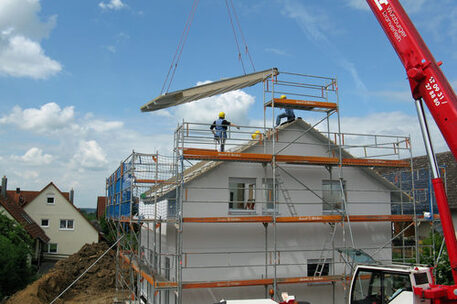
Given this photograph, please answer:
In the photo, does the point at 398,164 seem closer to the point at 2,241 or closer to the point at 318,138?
the point at 318,138

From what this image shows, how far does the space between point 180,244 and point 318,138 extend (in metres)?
6.59

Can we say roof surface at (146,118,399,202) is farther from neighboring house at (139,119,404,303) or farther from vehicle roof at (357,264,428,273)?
vehicle roof at (357,264,428,273)

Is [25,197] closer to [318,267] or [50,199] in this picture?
[50,199]

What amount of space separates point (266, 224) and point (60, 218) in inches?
1392

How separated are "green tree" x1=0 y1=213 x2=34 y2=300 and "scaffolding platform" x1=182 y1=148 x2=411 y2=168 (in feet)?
45.9

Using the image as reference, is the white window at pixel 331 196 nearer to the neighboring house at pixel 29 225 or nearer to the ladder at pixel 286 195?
the ladder at pixel 286 195

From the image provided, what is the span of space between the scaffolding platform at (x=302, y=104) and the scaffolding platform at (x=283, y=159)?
1933 millimetres

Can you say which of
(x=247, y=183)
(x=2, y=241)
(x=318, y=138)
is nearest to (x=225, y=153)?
(x=247, y=183)

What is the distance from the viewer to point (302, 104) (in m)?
15.7

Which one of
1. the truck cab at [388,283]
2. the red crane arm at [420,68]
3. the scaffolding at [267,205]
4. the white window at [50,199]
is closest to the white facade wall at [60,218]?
the white window at [50,199]

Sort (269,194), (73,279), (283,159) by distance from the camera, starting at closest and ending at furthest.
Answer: (283,159) < (269,194) < (73,279)

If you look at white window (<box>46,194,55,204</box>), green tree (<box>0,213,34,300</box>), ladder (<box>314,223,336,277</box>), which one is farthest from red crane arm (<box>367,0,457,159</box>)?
white window (<box>46,194,55,204</box>)

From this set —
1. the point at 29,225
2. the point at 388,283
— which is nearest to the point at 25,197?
the point at 29,225

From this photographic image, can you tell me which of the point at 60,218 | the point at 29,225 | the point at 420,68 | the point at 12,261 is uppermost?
the point at 420,68
